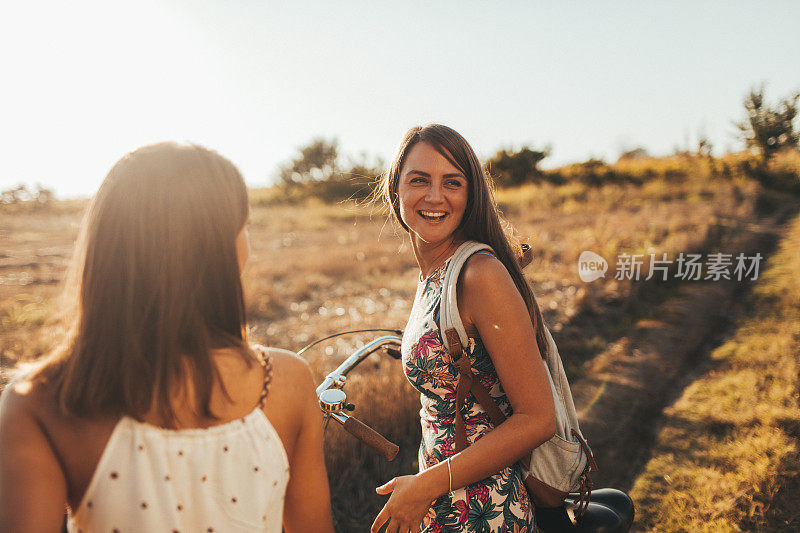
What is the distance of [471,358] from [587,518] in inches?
29.4

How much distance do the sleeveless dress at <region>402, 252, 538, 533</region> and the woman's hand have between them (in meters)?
0.20

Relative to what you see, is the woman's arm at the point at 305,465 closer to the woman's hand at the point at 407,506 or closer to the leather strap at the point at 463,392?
the woman's hand at the point at 407,506

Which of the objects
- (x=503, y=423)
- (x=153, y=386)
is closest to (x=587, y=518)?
(x=503, y=423)

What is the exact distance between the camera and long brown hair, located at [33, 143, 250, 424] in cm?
97

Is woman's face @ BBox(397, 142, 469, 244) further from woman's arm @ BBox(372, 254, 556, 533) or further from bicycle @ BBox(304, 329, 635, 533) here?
bicycle @ BBox(304, 329, 635, 533)

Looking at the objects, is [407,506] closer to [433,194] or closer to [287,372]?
[287,372]

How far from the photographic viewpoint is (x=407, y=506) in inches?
55.8

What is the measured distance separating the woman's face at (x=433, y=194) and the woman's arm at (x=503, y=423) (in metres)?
0.43

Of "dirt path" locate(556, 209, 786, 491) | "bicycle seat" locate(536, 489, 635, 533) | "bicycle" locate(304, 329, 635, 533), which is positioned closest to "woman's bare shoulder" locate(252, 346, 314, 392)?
"bicycle" locate(304, 329, 635, 533)

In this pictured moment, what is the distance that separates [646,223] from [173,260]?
14.6m

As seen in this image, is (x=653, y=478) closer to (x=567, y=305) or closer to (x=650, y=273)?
(x=567, y=305)

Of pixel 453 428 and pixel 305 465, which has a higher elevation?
pixel 305 465

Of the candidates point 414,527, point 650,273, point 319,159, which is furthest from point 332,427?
point 319,159

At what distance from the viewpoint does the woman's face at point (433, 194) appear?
5.95 feet
